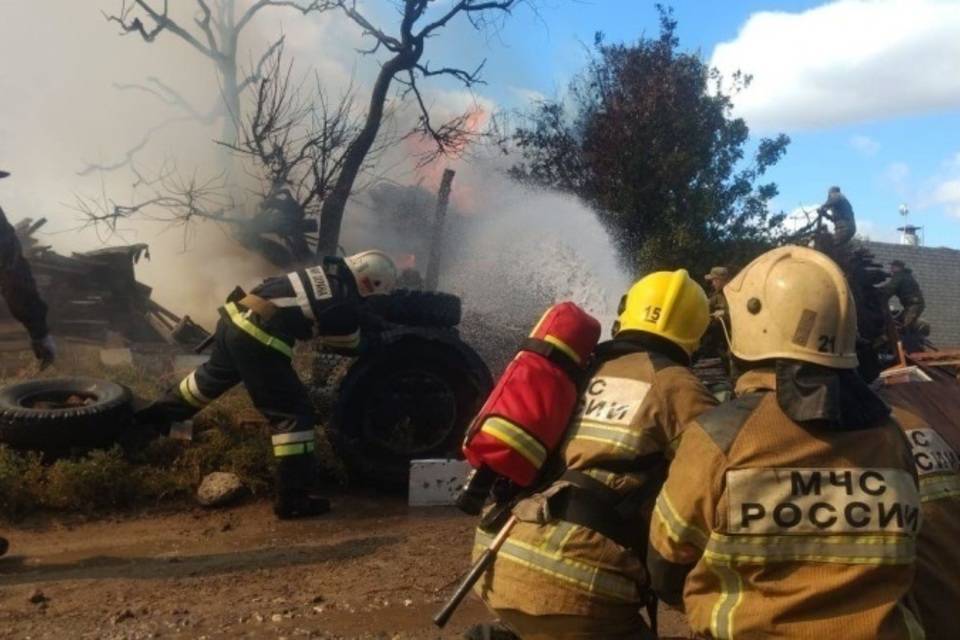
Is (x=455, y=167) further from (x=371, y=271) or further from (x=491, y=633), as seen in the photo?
(x=491, y=633)

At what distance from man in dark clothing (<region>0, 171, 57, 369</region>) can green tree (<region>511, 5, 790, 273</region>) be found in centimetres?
778

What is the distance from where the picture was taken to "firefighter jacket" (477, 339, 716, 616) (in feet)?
8.15

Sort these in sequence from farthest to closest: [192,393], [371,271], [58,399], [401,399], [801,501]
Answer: [58,399] < [401,399] < [192,393] < [371,271] < [801,501]

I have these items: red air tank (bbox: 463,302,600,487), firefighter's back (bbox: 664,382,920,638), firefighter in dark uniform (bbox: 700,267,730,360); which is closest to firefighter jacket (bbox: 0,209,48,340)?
firefighter in dark uniform (bbox: 700,267,730,360)

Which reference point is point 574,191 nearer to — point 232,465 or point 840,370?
point 232,465

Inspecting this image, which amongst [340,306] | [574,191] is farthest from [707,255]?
[340,306]

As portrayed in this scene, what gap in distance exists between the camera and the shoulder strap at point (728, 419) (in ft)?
6.98

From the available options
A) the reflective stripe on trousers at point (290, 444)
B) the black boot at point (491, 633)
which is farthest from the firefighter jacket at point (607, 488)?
the reflective stripe on trousers at point (290, 444)

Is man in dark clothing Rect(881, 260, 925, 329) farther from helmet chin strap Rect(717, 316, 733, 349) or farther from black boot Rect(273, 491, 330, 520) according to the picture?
helmet chin strap Rect(717, 316, 733, 349)

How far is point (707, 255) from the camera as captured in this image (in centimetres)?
1369

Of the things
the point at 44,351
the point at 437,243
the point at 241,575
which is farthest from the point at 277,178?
the point at 241,575

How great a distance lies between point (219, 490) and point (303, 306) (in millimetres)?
1260

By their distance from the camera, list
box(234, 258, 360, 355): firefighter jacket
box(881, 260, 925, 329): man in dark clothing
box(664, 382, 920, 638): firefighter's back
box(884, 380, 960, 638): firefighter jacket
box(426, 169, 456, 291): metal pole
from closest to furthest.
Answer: box(664, 382, 920, 638): firefighter's back → box(884, 380, 960, 638): firefighter jacket → box(234, 258, 360, 355): firefighter jacket → box(881, 260, 925, 329): man in dark clothing → box(426, 169, 456, 291): metal pole

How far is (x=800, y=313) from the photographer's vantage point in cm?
221
